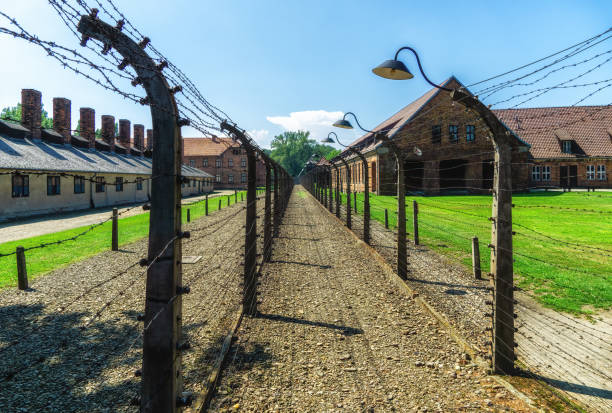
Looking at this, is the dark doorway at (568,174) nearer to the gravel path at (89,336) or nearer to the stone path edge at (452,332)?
the stone path edge at (452,332)

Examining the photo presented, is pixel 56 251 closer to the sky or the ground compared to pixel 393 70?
closer to the ground

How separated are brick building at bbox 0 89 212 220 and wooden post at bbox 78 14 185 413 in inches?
469

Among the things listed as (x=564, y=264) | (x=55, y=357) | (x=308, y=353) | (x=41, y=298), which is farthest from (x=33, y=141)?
(x=564, y=264)

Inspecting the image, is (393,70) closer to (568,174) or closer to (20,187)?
(20,187)

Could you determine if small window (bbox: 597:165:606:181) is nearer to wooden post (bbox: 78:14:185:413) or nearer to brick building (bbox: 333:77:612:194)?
brick building (bbox: 333:77:612:194)

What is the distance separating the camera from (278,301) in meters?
6.30

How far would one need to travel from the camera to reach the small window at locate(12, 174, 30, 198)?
19.8 metres

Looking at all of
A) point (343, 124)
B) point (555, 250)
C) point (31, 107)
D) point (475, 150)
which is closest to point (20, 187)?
point (31, 107)

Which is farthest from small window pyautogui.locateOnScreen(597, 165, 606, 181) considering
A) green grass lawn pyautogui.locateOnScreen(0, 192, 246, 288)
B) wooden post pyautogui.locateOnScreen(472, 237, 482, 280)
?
green grass lawn pyautogui.locateOnScreen(0, 192, 246, 288)

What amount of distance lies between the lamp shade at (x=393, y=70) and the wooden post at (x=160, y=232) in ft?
11.7

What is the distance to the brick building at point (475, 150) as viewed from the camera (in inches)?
1225

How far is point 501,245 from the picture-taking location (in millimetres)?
3955

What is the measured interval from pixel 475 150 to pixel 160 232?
115 feet

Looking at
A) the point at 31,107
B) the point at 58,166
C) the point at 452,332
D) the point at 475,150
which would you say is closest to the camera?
the point at 452,332
